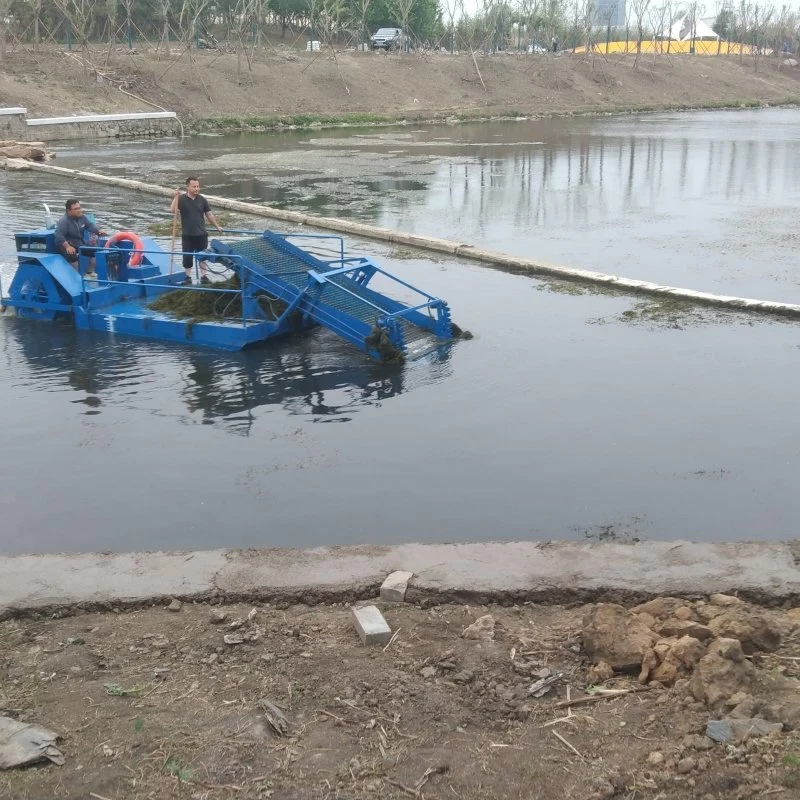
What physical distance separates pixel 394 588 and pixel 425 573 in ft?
1.14

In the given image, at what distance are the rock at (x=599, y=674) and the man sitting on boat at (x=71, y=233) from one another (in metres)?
10.4

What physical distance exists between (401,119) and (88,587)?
57620 mm

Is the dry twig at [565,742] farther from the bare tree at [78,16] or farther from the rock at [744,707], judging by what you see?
the bare tree at [78,16]

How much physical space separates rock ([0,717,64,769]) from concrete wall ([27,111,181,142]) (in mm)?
45269

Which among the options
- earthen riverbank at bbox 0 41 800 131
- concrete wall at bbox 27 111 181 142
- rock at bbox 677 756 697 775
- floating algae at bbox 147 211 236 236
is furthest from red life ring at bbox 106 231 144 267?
earthen riverbank at bbox 0 41 800 131

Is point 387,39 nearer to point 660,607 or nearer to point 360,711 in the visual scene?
point 660,607

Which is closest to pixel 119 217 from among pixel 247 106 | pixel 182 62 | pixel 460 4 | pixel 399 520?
pixel 399 520

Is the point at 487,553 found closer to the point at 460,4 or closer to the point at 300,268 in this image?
the point at 300,268

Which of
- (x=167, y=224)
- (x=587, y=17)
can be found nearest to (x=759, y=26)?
(x=587, y=17)

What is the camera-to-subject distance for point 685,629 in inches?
204

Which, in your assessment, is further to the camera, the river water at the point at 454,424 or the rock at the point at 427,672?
the river water at the point at 454,424

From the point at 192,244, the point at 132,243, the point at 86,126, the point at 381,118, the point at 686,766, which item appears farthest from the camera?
the point at 381,118

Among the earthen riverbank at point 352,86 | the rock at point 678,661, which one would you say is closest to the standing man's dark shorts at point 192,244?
the rock at point 678,661

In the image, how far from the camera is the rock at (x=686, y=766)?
3999 mm
